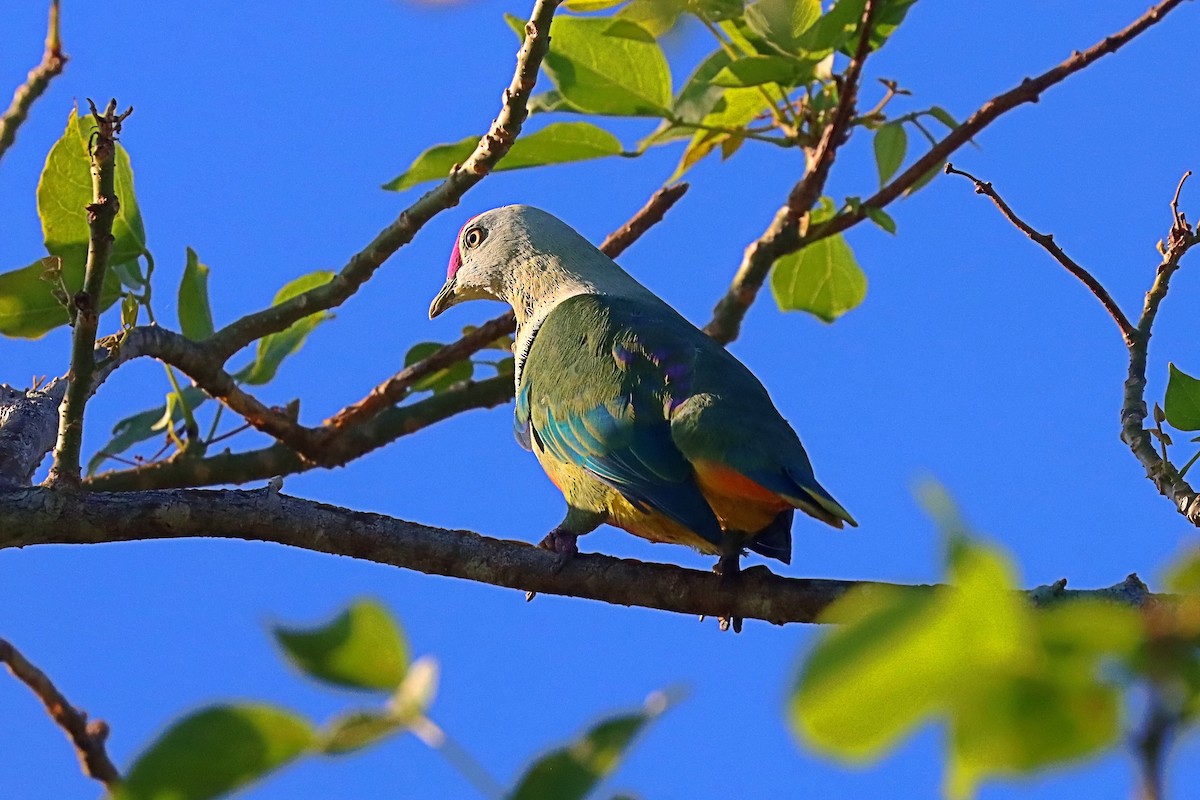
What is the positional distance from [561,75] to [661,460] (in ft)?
4.16

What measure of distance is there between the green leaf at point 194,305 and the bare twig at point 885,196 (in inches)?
64.0

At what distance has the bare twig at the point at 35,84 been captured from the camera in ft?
10.6

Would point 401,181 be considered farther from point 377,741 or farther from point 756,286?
point 377,741

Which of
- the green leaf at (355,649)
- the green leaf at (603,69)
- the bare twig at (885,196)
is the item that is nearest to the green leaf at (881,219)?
the bare twig at (885,196)

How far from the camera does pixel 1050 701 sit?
65 centimetres

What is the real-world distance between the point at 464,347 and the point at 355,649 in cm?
348

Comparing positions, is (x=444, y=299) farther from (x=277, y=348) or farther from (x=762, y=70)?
(x=762, y=70)

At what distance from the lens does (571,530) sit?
137 inches

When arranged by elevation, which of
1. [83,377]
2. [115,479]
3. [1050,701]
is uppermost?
[115,479]

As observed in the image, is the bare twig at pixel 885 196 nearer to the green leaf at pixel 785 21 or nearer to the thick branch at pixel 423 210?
the green leaf at pixel 785 21

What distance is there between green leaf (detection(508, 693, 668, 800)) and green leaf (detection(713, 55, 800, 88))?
291cm

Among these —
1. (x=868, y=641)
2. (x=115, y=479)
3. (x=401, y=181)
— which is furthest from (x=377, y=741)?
(x=115, y=479)

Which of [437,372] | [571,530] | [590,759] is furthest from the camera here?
[437,372]

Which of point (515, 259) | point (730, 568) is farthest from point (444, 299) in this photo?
point (730, 568)
